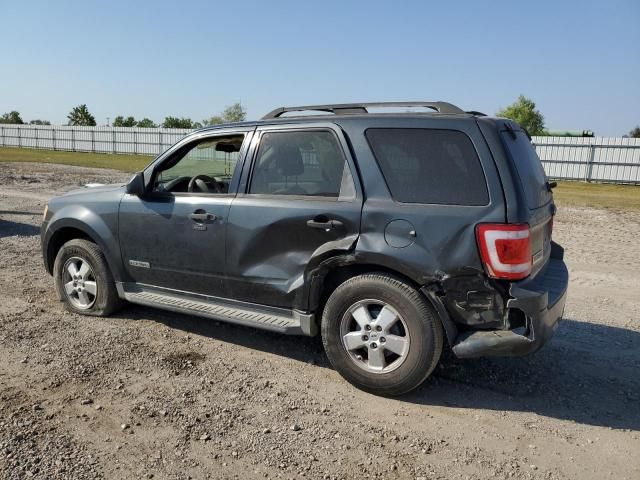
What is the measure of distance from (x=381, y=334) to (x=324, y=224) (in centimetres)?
86

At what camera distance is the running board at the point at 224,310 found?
163 inches

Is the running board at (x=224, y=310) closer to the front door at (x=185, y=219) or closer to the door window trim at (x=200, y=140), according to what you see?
the front door at (x=185, y=219)

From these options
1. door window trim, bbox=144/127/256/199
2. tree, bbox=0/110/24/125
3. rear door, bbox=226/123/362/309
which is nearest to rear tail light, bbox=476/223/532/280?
rear door, bbox=226/123/362/309

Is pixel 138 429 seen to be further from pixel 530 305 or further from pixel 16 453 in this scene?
pixel 530 305

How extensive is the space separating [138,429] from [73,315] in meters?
2.43

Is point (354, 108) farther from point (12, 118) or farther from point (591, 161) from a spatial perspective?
point (12, 118)

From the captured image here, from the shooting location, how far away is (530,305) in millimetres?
3449

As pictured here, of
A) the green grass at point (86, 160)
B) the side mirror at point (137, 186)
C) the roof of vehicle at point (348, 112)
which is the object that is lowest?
the green grass at point (86, 160)

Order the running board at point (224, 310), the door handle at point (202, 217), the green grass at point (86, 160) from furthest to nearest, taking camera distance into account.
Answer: the green grass at point (86, 160), the door handle at point (202, 217), the running board at point (224, 310)

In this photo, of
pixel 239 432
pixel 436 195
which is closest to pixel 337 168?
pixel 436 195

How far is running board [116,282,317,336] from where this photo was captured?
415 cm

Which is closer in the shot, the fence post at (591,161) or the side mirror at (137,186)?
the side mirror at (137,186)

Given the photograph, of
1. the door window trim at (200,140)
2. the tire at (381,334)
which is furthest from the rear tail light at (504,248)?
the door window trim at (200,140)

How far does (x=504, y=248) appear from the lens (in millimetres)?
3406
